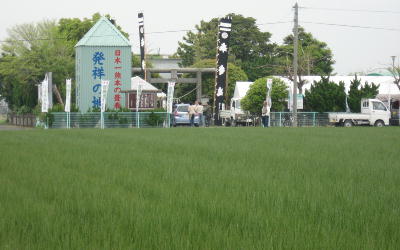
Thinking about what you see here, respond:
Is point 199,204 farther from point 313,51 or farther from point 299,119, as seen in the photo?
point 313,51

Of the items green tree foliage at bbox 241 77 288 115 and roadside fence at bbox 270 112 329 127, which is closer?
roadside fence at bbox 270 112 329 127

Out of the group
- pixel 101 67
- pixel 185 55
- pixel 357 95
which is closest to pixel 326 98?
pixel 357 95

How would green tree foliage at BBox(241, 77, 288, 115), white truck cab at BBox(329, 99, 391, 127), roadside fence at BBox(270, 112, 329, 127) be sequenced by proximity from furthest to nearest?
green tree foliage at BBox(241, 77, 288, 115), roadside fence at BBox(270, 112, 329, 127), white truck cab at BBox(329, 99, 391, 127)

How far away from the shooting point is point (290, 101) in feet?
116

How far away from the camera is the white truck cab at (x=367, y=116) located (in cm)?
3195

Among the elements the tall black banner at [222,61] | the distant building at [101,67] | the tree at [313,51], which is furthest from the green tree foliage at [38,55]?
the tree at [313,51]

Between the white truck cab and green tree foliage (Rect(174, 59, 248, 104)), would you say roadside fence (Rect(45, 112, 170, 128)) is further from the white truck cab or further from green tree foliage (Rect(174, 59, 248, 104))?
green tree foliage (Rect(174, 59, 248, 104))

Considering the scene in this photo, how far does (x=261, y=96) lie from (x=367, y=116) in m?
6.26

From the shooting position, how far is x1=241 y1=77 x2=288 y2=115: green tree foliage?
116ft

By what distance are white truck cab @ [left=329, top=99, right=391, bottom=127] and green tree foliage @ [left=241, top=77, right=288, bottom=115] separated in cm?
416

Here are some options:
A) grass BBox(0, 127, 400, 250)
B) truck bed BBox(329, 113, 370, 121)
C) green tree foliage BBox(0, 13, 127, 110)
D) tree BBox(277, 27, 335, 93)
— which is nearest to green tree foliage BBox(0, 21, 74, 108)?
green tree foliage BBox(0, 13, 127, 110)

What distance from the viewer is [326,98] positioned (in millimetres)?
33531

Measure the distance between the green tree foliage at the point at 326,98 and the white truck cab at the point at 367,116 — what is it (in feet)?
3.70

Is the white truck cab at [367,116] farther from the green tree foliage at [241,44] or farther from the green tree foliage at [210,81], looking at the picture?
the green tree foliage at [241,44]
